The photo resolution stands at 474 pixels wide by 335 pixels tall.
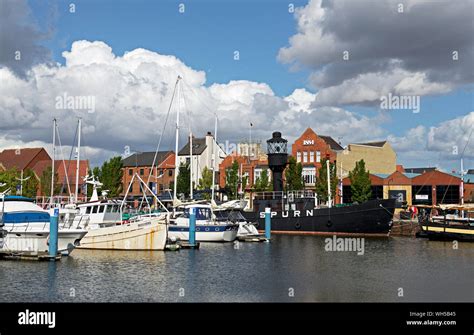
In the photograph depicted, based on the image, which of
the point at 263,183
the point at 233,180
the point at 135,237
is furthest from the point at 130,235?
the point at 233,180

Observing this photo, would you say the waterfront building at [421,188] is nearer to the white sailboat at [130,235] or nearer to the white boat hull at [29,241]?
the white sailboat at [130,235]

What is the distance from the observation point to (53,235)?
127 feet

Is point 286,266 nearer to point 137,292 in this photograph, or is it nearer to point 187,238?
point 137,292

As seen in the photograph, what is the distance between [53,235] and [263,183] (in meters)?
62.6

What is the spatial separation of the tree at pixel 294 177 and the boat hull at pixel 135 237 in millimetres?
49414

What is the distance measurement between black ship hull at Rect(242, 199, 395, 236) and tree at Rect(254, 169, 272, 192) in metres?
23.1

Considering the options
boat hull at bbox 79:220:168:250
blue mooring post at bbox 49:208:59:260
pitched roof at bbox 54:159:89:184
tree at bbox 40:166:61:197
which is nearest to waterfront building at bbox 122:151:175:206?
pitched roof at bbox 54:159:89:184

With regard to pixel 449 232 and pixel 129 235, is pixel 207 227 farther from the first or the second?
pixel 449 232

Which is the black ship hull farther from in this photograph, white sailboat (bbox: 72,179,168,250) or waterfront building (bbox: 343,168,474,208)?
white sailboat (bbox: 72,179,168,250)

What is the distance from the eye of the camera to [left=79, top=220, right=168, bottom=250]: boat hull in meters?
45.9

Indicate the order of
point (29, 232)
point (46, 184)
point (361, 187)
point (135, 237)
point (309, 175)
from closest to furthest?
point (29, 232) → point (135, 237) → point (361, 187) → point (309, 175) → point (46, 184)

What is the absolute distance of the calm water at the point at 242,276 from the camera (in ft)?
92.1

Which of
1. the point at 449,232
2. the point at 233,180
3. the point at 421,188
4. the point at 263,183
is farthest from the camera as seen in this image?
the point at 233,180

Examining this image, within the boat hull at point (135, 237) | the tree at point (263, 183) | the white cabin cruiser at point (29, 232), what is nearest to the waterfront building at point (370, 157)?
the tree at point (263, 183)
